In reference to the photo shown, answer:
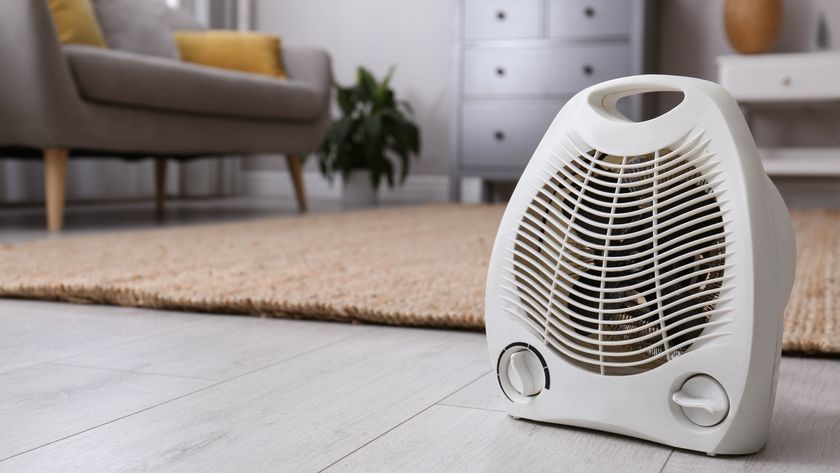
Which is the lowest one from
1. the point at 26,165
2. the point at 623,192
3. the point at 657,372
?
the point at 26,165

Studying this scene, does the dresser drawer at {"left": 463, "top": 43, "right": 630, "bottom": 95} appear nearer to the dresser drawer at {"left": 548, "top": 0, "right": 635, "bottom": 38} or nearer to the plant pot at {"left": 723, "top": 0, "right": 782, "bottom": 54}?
the dresser drawer at {"left": 548, "top": 0, "right": 635, "bottom": 38}

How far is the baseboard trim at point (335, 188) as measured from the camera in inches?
172

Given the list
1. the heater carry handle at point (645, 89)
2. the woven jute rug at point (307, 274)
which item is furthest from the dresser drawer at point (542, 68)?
the heater carry handle at point (645, 89)

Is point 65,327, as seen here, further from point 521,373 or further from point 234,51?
point 234,51

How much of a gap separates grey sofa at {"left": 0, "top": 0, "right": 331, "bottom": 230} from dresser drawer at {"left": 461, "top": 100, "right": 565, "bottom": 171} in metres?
0.74

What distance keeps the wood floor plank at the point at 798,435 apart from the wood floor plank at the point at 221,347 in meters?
0.42

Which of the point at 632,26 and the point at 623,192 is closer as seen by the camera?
the point at 623,192

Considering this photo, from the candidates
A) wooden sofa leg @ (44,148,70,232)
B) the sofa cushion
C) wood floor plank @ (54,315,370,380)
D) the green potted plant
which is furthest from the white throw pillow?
wood floor plank @ (54,315,370,380)

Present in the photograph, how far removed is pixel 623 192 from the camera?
23.8 inches

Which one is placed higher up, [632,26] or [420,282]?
[632,26]

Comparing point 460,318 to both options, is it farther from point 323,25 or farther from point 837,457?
point 323,25

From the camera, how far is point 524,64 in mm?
3578

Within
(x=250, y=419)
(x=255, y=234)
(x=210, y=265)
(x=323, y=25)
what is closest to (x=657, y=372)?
(x=250, y=419)

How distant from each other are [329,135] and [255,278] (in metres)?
2.68
